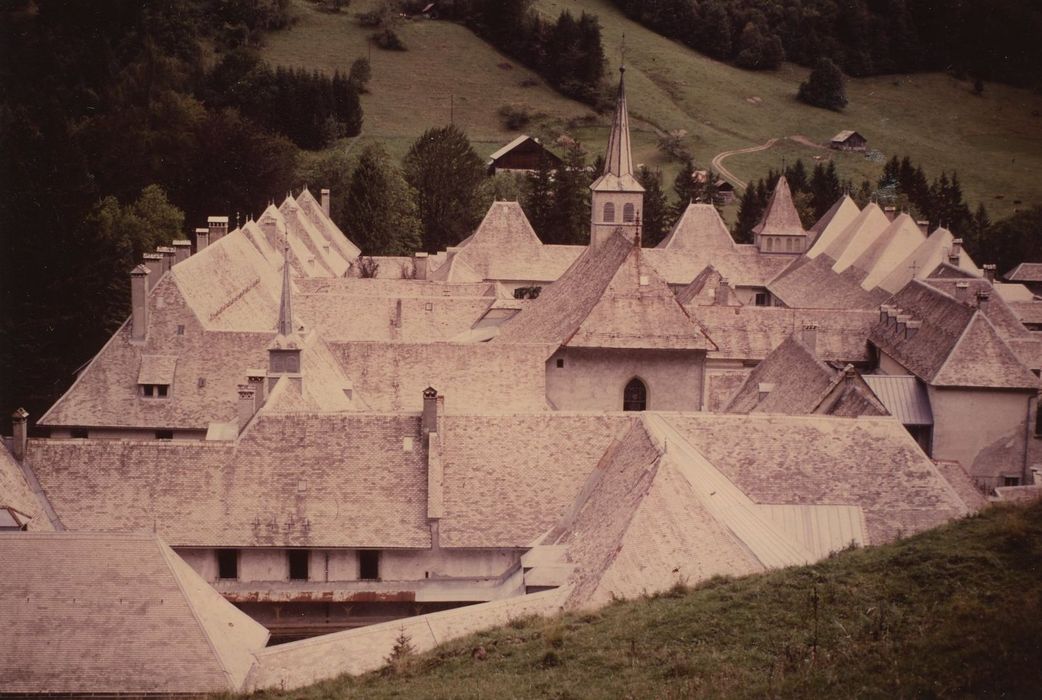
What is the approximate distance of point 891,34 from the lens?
529ft

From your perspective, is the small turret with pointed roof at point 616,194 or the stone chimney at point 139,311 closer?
the stone chimney at point 139,311

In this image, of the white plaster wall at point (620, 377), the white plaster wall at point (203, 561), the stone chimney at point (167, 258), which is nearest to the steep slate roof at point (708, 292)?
the white plaster wall at point (620, 377)

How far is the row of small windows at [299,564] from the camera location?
42284mm

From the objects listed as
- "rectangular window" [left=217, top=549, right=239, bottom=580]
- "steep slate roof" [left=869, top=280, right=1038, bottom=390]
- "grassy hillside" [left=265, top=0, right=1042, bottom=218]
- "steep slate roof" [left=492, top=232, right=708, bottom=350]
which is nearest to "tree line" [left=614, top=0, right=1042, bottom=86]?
"grassy hillside" [left=265, top=0, right=1042, bottom=218]

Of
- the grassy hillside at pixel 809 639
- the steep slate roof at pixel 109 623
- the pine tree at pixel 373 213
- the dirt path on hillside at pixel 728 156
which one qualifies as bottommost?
the dirt path on hillside at pixel 728 156

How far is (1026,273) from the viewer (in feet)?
352

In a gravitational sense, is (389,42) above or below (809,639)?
below

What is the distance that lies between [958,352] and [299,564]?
32009 mm

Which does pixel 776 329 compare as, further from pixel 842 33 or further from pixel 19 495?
pixel 842 33

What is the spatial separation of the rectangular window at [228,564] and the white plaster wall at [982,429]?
102 ft

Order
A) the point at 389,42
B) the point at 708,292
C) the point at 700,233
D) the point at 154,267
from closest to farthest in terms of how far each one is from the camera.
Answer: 1. the point at 154,267
2. the point at 708,292
3. the point at 700,233
4. the point at 389,42

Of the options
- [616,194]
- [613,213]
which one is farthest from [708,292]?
[616,194]

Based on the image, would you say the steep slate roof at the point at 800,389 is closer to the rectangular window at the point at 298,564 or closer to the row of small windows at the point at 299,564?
the row of small windows at the point at 299,564

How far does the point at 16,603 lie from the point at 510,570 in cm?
1524
